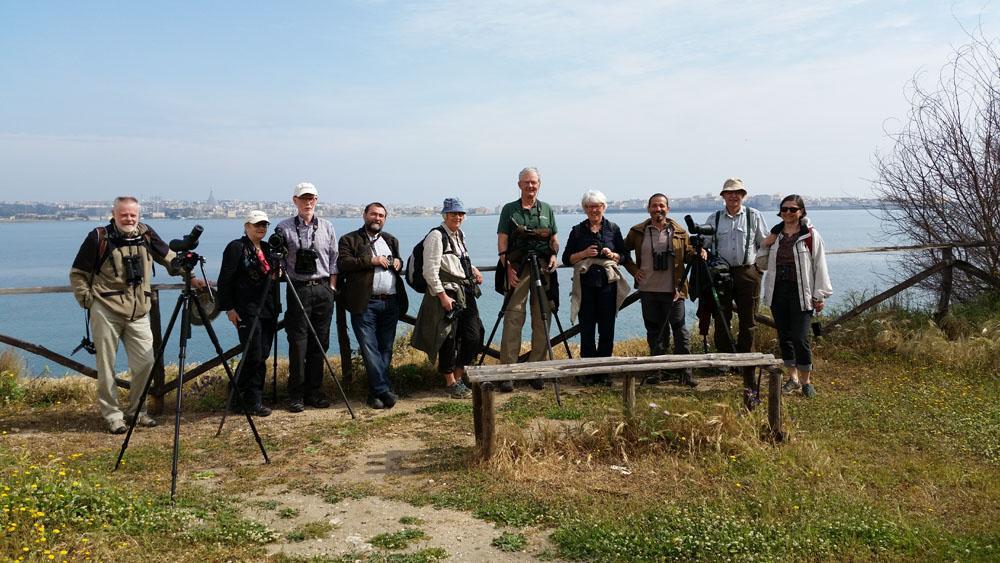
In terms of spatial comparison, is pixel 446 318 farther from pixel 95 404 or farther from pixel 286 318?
pixel 95 404

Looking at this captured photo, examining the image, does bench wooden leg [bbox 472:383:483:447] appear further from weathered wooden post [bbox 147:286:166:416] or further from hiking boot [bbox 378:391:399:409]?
weathered wooden post [bbox 147:286:166:416]

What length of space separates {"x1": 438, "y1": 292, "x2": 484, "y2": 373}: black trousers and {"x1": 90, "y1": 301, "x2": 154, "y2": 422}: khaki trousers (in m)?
2.55

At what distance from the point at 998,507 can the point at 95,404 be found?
23.3ft

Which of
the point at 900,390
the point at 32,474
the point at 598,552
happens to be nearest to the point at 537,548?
the point at 598,552

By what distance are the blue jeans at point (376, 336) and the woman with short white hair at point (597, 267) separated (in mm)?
1746

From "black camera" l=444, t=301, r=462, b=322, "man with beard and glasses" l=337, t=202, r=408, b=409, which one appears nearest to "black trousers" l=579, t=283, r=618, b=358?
"black camera" l=444, t=301, r=462, b=322

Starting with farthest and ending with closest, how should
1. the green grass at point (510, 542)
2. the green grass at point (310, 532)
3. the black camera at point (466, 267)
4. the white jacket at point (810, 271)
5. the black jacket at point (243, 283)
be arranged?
the black camera at point (466, 267) < the white jacket at point (810, 271) < the black jacket at point (243, 283) < the green grass at point (310, 532) < the green grass at point (510, 542)

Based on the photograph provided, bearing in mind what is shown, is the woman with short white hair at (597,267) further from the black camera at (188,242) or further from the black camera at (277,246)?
the black camera at (188,242)

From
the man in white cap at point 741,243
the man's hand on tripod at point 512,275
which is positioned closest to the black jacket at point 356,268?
the man's hand on tripod at point 512,275

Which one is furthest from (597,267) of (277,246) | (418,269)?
(277,246)

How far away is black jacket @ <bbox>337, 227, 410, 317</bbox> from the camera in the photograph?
6605 millimetres

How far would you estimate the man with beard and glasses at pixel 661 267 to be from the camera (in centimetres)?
706

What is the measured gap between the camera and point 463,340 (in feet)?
23.4

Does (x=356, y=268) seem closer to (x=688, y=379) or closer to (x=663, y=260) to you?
(x=663, y=260)
